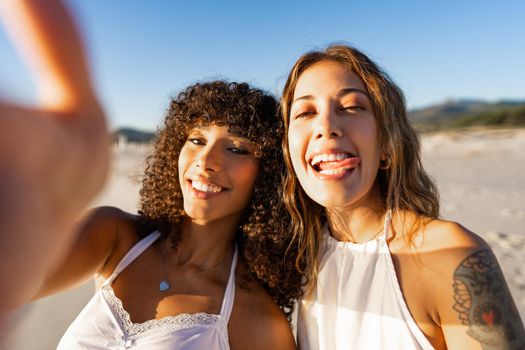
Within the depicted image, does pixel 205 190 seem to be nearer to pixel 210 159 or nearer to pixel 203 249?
pixel 210 159

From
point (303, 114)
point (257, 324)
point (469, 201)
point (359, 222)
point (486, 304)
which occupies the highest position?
point (303, 114)

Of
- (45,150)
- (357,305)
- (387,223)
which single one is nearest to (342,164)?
(387,223)

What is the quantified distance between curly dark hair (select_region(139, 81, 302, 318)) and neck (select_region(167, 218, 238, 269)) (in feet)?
0.27

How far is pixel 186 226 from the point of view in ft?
9.52

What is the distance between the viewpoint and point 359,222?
241cm

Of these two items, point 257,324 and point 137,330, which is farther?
point 257,324

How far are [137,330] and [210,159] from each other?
112 centimetres

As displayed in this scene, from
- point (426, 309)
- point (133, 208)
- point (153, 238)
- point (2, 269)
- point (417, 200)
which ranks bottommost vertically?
point (133, 208)

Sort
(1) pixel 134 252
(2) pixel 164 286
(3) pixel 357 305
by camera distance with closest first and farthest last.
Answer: (3) pixel 357 305, (2) pixel 164 286, (1) pixel 134 252

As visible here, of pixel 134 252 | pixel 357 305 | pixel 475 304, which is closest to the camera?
pixel 475 304

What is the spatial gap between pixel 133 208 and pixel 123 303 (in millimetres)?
10711

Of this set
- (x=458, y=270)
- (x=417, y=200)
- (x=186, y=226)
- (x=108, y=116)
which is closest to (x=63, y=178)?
(x=108, y=116)

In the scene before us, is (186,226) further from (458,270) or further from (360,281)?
(458,270)

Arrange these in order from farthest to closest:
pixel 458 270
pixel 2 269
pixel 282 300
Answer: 1. pixel 282 300
2. pixel 458 270
3. pixel 2 269
